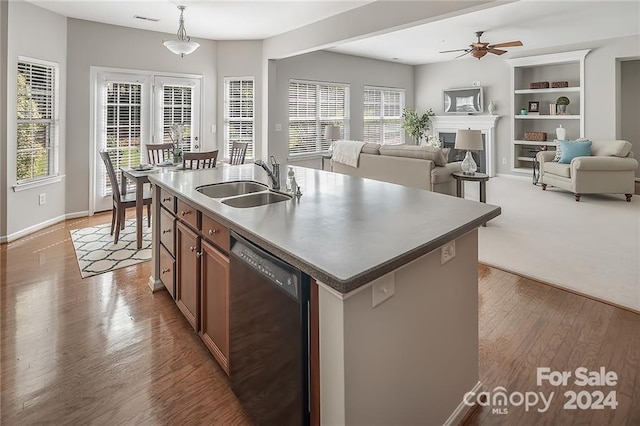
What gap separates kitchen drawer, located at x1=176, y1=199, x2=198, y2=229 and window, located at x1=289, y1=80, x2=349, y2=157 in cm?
537

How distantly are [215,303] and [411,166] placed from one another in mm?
4006

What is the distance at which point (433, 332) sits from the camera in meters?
1.52

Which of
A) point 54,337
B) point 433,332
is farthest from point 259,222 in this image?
point 54,337

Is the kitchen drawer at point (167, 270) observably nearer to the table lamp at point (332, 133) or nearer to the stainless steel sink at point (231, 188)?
the stainless steel sink at point (231, 188)

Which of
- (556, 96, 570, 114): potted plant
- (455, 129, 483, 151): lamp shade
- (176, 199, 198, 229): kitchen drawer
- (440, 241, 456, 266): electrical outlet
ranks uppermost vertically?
(556, 96, 570, 114): potted plant

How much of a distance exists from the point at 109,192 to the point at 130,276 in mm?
3053

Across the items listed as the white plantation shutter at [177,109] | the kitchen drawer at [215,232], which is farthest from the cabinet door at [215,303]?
the white plantation shutter at [177,109]

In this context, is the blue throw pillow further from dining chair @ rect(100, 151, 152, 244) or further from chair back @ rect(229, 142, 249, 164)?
dining chair @ rect(100, 151, 152, 244)

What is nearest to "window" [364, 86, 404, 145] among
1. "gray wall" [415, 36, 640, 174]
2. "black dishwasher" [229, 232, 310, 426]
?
"gray wall" [415, 36, 640, 174]

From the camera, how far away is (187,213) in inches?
91.2

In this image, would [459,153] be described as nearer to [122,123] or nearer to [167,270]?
[122,123]

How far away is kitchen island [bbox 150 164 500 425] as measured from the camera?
3.83ft

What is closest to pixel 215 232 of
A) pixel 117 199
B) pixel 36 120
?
pixel 117 199

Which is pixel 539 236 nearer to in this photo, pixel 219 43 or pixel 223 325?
pixel 223 325
